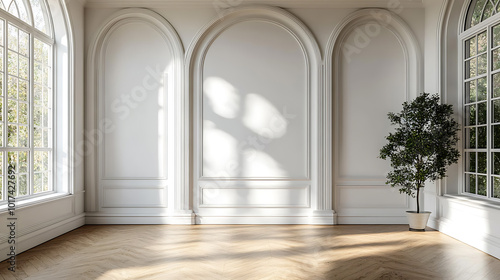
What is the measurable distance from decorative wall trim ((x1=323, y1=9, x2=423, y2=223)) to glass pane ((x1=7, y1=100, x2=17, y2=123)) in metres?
4.60

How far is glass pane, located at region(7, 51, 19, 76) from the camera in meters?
5.41

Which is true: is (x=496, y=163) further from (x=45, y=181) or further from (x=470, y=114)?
(x=45, y=181)

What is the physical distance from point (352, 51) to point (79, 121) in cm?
469

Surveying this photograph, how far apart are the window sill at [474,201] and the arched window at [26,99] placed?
585cm

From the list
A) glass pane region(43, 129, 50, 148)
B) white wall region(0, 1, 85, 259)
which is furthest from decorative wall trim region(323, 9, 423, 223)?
glass pane region(43, 129, 50, 148)

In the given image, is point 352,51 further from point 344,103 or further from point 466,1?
point 466,1

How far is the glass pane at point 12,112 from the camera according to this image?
212 inches

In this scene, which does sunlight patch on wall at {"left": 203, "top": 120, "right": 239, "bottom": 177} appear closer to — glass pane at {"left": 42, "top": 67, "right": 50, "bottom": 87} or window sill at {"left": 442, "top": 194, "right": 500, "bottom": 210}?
glass pane at {"left": 42, "top": 67, "right": 50, "bottom": 87}

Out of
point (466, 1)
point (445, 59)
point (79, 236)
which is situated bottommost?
point (79, 236)

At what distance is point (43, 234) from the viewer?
5762 millimetres

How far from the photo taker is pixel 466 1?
6262 millimetres

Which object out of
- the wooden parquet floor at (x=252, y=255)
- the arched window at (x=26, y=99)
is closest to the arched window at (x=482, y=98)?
the wooden parquet floor at (x=252, y=255)

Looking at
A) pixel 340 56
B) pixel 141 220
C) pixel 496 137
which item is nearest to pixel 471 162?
pixel 496 137

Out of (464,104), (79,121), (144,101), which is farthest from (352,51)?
(79,121)
